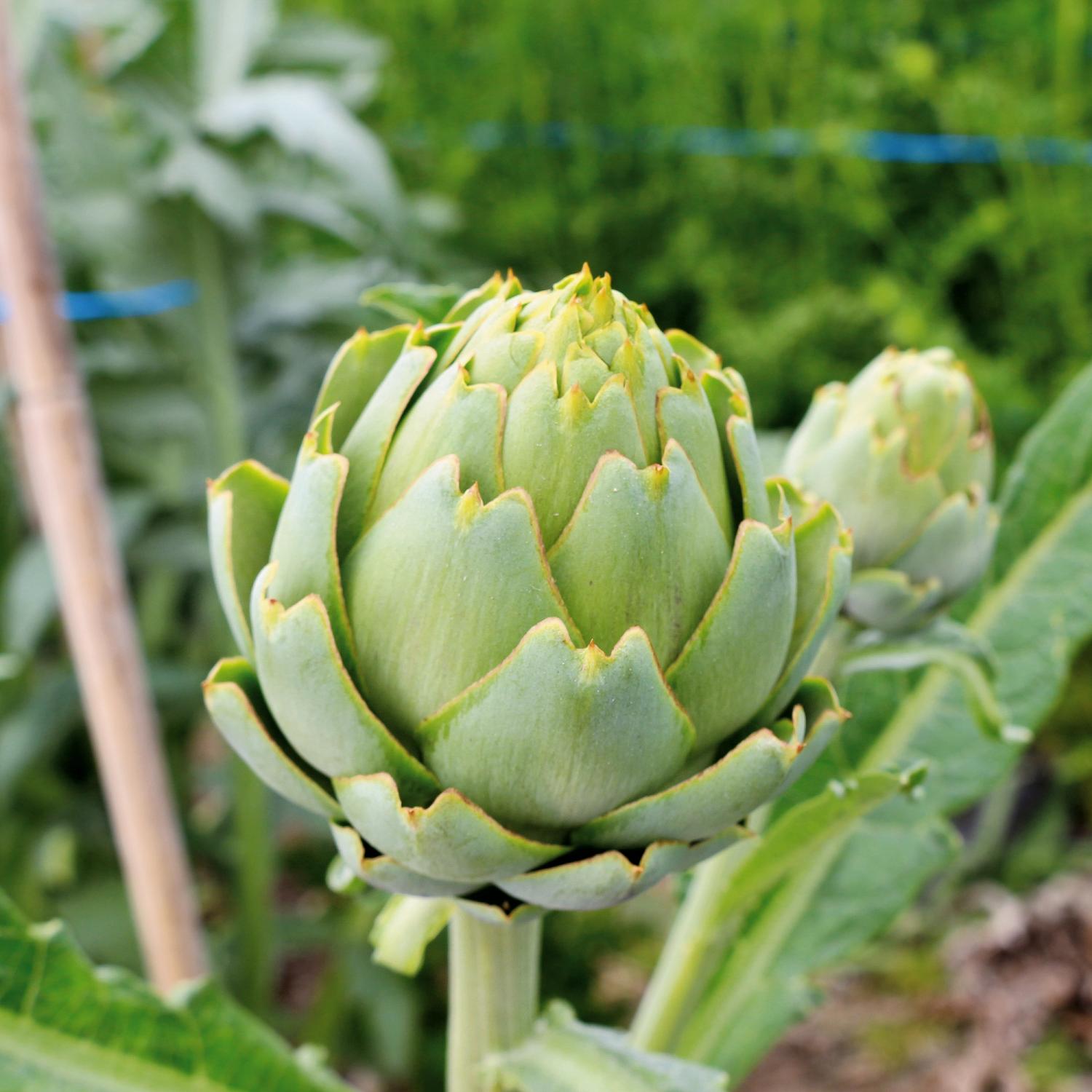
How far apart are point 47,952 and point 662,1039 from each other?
0.21m

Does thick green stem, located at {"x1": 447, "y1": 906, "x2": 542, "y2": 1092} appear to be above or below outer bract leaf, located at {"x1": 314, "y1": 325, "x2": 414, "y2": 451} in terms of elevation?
below

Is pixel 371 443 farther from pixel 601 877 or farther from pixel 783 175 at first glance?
pixel 783 175

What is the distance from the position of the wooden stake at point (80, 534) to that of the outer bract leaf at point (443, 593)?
34 cm

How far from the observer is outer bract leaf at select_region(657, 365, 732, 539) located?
299 mm

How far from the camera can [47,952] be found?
39cm

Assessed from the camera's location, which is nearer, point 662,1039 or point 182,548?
point 662,1039

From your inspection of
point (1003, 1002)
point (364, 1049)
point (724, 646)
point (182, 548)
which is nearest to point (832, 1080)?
point (1003, 1002)

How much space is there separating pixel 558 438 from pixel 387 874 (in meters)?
0.11

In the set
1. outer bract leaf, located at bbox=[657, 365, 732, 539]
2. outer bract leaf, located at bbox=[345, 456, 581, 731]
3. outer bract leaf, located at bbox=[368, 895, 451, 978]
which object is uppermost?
outer bract leaf, located at bbox=[657, 365, 732, 539]

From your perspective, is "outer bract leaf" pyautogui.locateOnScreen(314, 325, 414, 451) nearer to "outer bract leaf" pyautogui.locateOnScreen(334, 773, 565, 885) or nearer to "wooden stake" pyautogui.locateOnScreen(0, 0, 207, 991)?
"outer bract leaf" pyautogui.locateOnScreen(334, 773, 565, 885)

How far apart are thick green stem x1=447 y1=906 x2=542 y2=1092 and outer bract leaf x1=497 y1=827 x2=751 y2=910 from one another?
0.17 feet

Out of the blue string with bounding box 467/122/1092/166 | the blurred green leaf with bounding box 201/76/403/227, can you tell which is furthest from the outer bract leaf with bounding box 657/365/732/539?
the blue string with bounding box 467/122/1092/166

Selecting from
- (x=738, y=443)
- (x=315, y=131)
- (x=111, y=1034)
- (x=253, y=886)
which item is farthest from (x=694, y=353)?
(x=253, y=886)

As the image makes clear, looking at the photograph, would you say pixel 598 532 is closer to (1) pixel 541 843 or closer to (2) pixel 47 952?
(1) pixel 541 843
